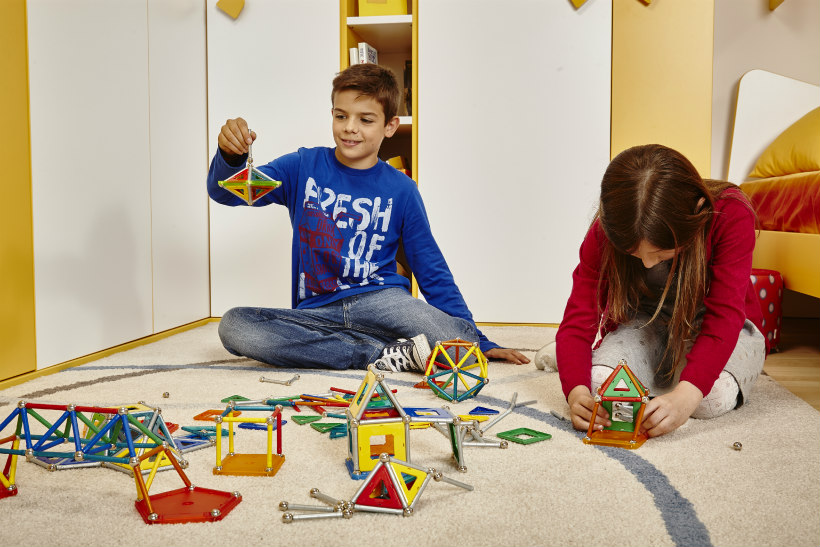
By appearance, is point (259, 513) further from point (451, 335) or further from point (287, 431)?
point (451, 335)

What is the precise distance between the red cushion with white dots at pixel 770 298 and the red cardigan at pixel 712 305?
64cm

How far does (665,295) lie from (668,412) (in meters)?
0.25

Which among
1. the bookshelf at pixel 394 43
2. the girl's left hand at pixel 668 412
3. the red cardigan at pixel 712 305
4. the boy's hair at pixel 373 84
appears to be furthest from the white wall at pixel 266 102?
the girl's left hand at pixel 668 412

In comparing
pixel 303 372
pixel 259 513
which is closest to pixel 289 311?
pixel 303 372

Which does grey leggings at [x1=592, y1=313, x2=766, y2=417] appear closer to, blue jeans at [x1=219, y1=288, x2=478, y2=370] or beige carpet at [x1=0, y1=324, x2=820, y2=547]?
beige carpet at [x1=0, y1=324, x2=820, y2=547]

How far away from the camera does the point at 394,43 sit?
249 centimetres

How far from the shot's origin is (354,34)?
2.27 meters

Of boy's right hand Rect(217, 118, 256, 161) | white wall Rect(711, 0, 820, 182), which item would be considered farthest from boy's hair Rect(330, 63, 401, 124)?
white wall Rect(711, 0, 820, 182)

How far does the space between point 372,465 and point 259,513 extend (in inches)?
6.1

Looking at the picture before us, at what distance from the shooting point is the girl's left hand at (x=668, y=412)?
0.97 meters

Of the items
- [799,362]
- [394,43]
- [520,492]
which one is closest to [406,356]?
[520,492]

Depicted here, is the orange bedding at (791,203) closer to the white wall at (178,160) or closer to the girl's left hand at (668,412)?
the girl's left hand at (668,412)

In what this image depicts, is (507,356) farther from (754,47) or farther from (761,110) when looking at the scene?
(754,47)

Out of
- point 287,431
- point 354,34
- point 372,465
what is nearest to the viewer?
point 372,465
